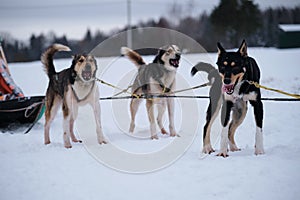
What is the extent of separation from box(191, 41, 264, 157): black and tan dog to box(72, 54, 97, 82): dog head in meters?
1.38

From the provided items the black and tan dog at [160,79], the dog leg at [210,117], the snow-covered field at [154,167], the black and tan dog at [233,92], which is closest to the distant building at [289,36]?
the snow-covered field at [154,167]

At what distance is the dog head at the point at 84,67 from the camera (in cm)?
465

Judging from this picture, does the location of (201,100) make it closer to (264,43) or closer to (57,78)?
(57,78)

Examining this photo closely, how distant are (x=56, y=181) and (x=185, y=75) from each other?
764cm

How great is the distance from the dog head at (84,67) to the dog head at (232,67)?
177 cm

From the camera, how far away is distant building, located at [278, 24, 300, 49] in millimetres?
14609

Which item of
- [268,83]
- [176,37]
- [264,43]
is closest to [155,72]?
[268,83]

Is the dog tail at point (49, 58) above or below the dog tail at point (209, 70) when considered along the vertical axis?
above

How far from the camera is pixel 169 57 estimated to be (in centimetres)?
517

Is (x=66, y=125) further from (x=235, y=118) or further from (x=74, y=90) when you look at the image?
(x=235, y=118)

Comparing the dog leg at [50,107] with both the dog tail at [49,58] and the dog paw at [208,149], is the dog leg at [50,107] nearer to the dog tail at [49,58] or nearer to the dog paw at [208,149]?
the dog tail at [49,58]

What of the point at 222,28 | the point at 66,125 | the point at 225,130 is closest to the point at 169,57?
the point at 225,130

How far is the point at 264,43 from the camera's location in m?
14.0

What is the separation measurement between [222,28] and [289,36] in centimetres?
311
